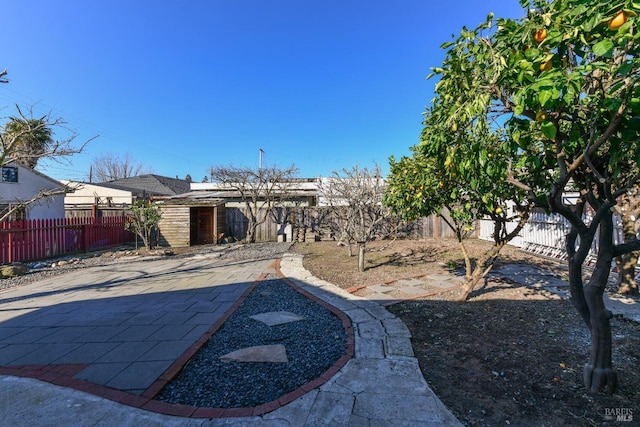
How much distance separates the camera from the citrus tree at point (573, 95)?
4.91ft

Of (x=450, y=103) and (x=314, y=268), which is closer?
(x=450, y=103)

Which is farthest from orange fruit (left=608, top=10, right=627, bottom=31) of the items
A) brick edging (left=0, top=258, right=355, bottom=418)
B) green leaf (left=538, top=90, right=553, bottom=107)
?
brick edging (left=0, top=258, right=355, bottom=418)

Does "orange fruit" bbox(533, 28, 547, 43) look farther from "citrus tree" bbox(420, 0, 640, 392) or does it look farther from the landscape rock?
the landscape rock

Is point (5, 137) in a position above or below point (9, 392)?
above

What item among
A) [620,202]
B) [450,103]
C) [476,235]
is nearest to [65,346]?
[450,103]

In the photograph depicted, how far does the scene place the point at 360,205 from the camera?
8117 mm

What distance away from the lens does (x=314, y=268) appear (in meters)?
7.59

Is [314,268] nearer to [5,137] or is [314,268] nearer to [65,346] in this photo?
[65,346]

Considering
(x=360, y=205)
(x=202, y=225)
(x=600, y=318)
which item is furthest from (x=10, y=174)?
(x=600, y=318)

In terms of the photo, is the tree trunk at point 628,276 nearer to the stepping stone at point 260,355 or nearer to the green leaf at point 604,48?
the green leaf at point 604,48

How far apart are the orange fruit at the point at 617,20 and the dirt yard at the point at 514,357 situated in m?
2.43

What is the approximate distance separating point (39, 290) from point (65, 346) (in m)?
3.87

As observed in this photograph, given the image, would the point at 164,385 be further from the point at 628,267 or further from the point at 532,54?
the point at 628,267

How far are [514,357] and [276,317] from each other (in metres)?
2.91
